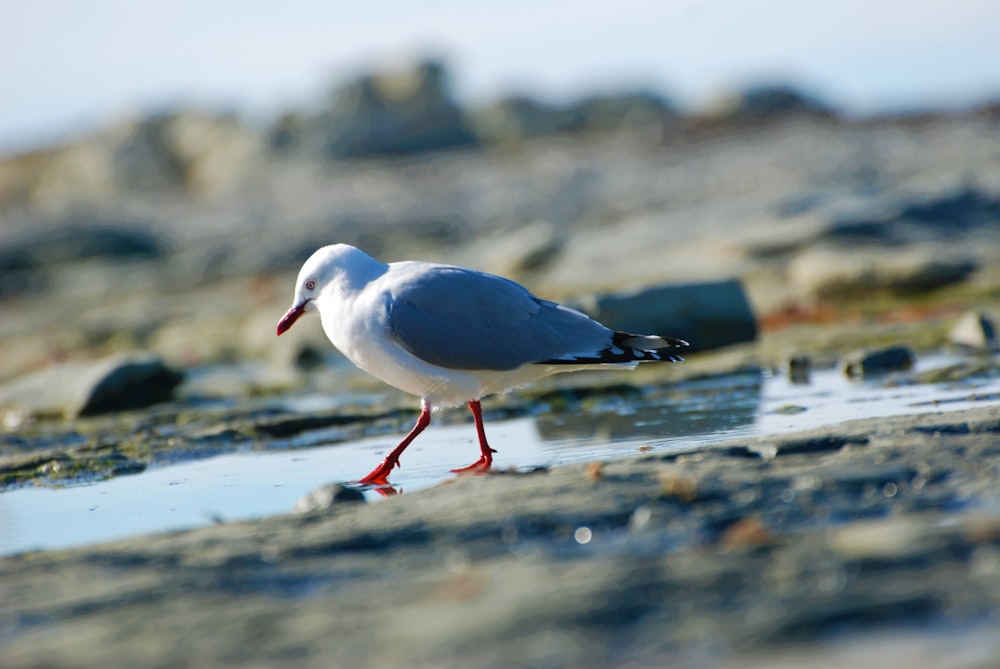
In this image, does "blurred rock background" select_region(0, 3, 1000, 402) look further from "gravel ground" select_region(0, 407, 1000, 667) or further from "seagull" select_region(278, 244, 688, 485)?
"gravel ground" select_region(0, 407, 1000, 667)

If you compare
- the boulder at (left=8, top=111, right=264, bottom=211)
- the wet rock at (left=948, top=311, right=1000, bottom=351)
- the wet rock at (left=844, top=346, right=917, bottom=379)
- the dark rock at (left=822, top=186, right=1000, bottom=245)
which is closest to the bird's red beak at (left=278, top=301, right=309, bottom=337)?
the wet rock at (left=844, top=346, right=917, bottom=379)

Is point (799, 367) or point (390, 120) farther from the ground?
point (390, 120)

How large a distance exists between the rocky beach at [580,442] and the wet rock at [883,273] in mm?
30

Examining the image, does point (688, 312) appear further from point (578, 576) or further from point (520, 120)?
point (520, 120)

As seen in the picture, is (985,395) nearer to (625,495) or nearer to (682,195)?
(625,495)

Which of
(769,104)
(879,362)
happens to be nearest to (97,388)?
(879,362)

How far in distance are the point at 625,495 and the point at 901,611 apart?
126 cm

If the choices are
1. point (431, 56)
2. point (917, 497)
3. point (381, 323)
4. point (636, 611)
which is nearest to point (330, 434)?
point (381, 323)

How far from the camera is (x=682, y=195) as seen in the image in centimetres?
2408

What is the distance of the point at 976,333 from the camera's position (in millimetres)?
8703

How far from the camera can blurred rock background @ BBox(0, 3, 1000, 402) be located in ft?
42.5

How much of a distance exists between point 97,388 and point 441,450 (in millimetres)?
3655

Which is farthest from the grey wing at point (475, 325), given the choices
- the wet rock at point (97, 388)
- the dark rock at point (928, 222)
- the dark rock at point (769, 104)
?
the dark rock at point (769, 104)

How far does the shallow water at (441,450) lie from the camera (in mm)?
5090
